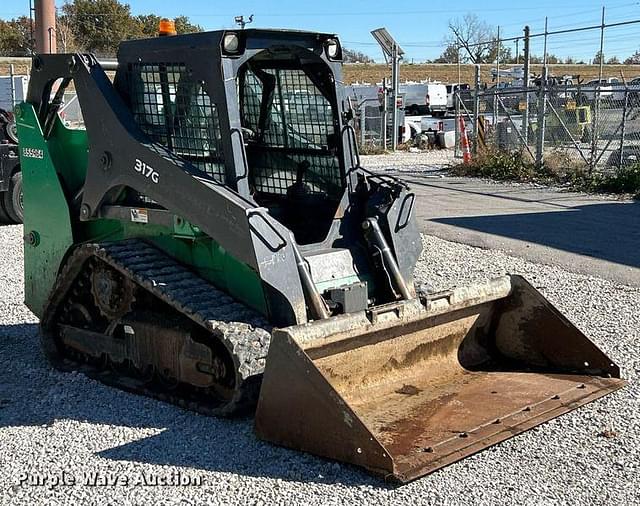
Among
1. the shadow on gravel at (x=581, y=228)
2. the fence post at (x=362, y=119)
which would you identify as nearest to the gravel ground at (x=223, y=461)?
the shadow on gravel at (x=581, y=228)

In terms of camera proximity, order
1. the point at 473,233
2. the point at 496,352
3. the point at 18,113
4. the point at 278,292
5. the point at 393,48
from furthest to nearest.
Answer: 1. the point at 393,48
2. the point at 473,233
3. the point at 18,113
4. the point at 496,352
5. the point at 278,292

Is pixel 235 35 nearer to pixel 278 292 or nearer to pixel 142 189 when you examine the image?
pixel 142 189

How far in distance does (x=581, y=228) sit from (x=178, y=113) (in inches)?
339

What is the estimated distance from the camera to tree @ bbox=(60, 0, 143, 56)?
51.6 metres

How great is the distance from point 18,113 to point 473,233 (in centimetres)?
757

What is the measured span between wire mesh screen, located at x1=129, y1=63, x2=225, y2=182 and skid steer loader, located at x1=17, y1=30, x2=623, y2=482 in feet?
0.04

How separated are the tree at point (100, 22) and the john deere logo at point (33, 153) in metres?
45.6

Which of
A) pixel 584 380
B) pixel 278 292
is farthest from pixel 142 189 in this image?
pixel 584 380

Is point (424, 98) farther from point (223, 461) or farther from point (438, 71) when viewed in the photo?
point (223, 461)

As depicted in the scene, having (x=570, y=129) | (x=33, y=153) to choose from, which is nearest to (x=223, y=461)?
(x=33, y=153)

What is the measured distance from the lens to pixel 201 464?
4738 millimetres

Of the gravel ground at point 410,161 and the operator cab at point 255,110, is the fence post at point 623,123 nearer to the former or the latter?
the gravel ground at point 410,161

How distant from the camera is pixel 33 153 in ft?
21.7

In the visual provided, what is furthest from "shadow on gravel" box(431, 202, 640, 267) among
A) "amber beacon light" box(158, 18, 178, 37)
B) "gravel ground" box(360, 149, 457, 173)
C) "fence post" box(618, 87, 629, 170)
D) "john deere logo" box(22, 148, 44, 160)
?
"gravel ground" box(360, 149, 457, 173)
